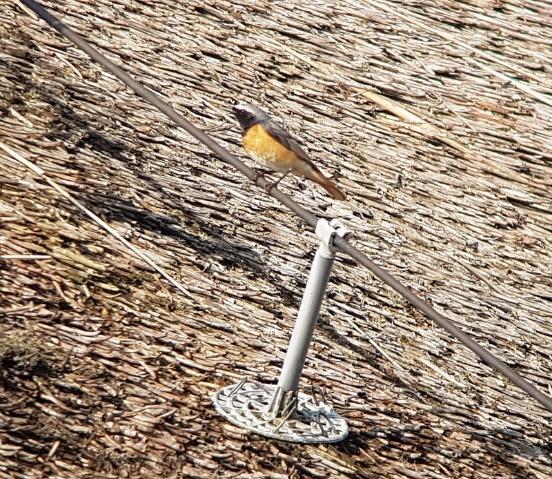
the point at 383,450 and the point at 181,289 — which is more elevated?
the point at 181,289

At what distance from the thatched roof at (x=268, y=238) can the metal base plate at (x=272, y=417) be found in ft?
0.11

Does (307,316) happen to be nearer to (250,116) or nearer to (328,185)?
(328,185)

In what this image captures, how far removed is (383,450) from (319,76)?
2.35 m

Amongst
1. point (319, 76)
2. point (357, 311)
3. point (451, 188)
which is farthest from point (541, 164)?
point (357, 311)

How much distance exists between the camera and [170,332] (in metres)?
3.54

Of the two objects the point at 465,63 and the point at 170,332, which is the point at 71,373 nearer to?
the point at 170,332

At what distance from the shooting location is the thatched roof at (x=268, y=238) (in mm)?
3262

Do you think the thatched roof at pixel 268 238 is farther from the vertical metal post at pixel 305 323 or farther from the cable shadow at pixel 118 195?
the vertical metal post at pixel 305 323

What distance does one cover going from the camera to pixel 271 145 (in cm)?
408

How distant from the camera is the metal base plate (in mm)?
3359

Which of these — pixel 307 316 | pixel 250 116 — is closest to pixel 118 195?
pixel 250 116

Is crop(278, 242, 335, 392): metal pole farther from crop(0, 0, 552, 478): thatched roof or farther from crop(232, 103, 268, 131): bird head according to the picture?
crop(232, 103, 268, 131): bird head

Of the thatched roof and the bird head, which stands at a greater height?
the bird head

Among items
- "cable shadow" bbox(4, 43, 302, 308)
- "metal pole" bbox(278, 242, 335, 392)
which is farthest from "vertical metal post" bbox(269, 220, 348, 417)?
"cable shadow" bbox(4, 43, 302, 308)
